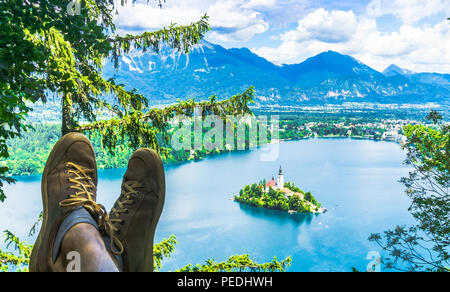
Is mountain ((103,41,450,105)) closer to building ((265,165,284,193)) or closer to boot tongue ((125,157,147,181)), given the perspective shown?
building ((265,165,284,193))

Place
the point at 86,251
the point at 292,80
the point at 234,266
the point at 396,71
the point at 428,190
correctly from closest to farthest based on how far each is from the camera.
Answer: the point at 86,251 < the point at 234,266 < the point at 428,190 < the point at 292,80 < the point at 396,71

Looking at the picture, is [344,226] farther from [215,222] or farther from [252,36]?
[252,36]

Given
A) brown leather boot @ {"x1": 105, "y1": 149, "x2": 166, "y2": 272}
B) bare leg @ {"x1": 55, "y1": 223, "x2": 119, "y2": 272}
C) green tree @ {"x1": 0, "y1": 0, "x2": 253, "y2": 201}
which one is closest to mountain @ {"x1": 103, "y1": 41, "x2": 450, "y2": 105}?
green tree @ {"x1": 0, "y1": 0, "x2": 253, "y2": 201}

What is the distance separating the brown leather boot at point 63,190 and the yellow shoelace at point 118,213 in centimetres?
6

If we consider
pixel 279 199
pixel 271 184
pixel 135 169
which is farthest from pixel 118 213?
pixel 271 184

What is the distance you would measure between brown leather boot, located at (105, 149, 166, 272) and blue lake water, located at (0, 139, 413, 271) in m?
13.7

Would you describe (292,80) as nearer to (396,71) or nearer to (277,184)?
(277,184)

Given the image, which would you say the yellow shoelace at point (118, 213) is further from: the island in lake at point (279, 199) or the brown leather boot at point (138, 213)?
the island in lake at point (279, 199)

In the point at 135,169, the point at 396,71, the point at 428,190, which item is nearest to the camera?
the point at 135,169

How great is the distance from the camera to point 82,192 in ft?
3.68

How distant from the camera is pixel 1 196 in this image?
3.71ft

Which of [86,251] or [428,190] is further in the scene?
[428,190]

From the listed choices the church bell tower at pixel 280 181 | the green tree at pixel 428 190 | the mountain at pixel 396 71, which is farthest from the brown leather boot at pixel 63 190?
the mountain at pixel 396 71

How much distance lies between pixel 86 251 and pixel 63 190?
1.24ft
